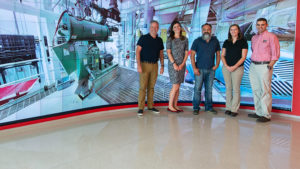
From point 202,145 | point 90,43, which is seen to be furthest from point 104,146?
point 90,43

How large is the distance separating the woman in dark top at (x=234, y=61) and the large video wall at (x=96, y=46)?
0.40 m

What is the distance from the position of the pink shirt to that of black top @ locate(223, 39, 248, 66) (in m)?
0.19

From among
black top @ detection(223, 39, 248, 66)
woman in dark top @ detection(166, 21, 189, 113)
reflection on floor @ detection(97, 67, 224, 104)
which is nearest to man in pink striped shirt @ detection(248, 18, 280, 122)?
black top @ detection(223, 39, 248, 66)

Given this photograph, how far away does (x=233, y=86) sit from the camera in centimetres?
342

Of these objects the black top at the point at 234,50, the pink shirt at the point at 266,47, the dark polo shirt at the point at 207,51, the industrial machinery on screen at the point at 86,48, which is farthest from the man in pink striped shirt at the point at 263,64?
the industrial machinery on screen at the point at 86,48

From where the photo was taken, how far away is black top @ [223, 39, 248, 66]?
325cm

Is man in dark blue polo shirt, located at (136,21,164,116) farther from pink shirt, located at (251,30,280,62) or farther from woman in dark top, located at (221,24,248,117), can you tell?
pink shirt, located at (251,30,280,62)

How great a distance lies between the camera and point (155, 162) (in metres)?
2.03

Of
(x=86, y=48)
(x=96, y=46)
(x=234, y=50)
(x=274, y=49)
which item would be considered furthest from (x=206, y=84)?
(x=86, y=48)

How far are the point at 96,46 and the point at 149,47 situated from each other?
92 cm

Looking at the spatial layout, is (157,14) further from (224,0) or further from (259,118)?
(259,118)

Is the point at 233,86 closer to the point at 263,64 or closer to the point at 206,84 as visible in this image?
the point at 206,84

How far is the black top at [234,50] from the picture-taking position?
3.25m

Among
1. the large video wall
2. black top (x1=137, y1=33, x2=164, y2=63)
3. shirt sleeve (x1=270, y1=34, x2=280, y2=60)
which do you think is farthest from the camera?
black top (x1=137, y1=33, x2=164, y2=63)
